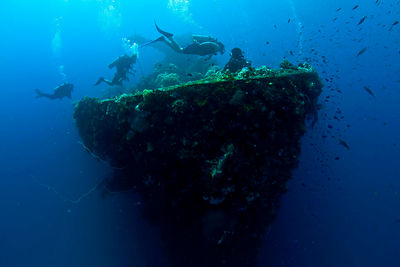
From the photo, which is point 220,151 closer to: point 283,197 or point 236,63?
point 236,63

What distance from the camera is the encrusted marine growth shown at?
4.84m

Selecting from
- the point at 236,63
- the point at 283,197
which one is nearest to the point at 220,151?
the point at 236,63

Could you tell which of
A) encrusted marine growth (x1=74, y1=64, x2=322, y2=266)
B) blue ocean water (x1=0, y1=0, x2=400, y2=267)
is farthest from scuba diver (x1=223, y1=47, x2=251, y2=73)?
encrusted marine growth (x1=74, y1=64, x2=322, y2=266)

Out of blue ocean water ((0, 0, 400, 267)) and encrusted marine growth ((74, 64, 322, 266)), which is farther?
blue ocean water ((0, 0, 400, 267))

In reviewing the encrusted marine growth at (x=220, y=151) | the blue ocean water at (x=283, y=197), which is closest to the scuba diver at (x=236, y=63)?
the blue ocean water at (x=283, y=197)

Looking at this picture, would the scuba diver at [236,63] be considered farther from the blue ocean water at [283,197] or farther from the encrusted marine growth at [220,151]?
the encrusted marine growth at [220,151]

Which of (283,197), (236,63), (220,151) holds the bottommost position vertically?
(283,197)

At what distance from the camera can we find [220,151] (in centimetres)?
488

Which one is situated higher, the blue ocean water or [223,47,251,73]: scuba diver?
[223,47,251,73]: scuba diver

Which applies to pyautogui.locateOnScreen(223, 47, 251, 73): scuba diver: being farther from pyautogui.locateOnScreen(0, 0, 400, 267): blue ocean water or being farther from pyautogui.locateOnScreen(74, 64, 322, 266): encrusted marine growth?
pyautogui.locateOnScreen(74, 64, 322, 266): encrusted marine growth

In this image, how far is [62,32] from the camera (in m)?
50.8

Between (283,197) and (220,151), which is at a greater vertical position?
(220,151)

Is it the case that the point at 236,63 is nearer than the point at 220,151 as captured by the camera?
No

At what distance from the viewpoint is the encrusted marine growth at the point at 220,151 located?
484 cm
